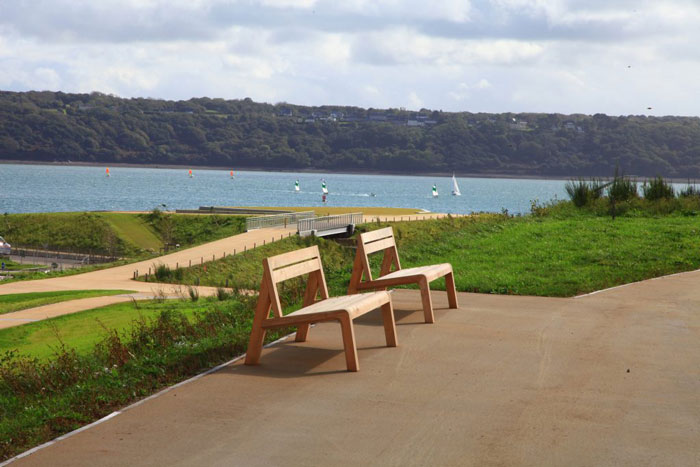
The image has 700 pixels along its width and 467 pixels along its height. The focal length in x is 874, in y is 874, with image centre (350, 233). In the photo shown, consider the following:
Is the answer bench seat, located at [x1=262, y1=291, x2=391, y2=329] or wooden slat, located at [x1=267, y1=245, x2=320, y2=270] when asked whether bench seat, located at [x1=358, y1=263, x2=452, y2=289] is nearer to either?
wooden slat, located at [x1=267, y1=245, x2=320, y2=270]

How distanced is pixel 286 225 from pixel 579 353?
145 feet

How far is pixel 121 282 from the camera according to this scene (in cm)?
3070

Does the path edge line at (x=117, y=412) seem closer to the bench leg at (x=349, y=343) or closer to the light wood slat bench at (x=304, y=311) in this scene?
the light wood slat bench at (x=304, y=311)

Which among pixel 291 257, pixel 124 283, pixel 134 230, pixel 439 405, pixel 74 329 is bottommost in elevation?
pixel 134 230

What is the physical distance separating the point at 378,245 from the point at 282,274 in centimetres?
Answer: 216

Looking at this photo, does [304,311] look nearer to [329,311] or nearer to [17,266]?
[329,311]

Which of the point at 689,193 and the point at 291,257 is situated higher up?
the point at 291,257

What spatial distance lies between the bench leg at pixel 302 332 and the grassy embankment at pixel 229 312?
40 centimetres

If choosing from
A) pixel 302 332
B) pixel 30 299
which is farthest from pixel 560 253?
pixel 30 299

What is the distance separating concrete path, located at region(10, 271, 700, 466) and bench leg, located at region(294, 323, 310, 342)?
0.08m

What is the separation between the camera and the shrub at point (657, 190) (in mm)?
19025

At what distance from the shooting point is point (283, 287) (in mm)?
10156

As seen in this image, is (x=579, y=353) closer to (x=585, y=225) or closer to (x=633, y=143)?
(x=585, y=225)

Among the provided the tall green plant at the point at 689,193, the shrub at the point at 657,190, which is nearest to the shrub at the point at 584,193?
the shrub at the point at 657,190
